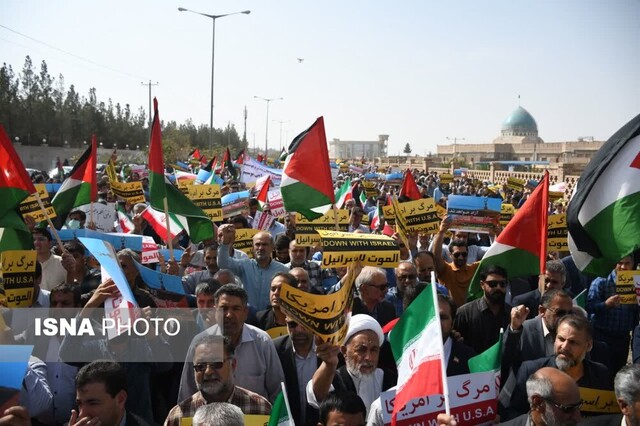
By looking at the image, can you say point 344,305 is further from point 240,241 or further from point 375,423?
point 240,241

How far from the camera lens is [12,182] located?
6512mm

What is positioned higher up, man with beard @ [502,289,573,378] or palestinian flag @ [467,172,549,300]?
palestinian flag @ [467,172,549,300]

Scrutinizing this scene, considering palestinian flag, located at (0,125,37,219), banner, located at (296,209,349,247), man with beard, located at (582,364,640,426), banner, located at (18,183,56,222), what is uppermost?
palestinian flag, located at (0,125,37,219)

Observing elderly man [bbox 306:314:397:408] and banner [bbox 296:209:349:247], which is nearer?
elderly man [bbox 306:314:397:408]

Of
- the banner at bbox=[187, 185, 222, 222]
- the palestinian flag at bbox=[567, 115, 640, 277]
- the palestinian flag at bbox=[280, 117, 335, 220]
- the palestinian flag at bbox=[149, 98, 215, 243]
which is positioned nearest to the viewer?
the palestinian flag at bbox=[567, 115, 640, 277]

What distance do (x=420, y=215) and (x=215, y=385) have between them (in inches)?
201

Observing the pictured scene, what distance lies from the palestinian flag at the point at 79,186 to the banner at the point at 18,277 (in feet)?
10.6

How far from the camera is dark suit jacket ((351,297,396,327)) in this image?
5.57 m

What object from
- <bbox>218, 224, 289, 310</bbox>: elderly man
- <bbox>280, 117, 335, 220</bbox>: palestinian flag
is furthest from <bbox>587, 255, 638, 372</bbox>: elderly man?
<bbox>280, 117, 335, 220</bbox>: palestinian flag

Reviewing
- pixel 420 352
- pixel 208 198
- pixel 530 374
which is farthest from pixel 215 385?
pixel 208 198

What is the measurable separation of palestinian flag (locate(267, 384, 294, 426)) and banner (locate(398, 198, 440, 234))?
533 cm

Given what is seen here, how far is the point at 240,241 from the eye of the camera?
8.74 meters

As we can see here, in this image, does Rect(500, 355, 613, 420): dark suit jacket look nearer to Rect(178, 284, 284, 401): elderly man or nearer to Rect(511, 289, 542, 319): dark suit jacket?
Rect(178, 284, 284, 401): elderly man

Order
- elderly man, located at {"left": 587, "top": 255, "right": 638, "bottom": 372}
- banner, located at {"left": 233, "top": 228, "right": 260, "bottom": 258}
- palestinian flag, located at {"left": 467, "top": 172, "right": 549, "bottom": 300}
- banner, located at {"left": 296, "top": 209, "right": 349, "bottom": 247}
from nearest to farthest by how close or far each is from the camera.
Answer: palestinian flag, located at {"left": 467, "top": 172, "right": 549, "bottom": 300}
elderly man, located at {"left": 587, "top": 255, "right": 638, "bottom": 372}
banner, located at {"left": 296, "top": 209, "right": 349, "bottom": 247}
banner, located at {"left": 233, "top": 228, "right": 260, "bottom": 258}
